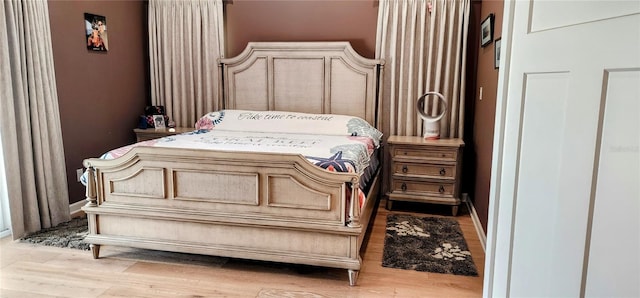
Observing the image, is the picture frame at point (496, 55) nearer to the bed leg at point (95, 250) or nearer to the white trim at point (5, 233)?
the bed leg at point (95, 250)

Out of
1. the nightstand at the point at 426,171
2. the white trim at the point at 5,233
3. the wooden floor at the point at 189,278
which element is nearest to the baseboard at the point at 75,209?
the white trim at the point at 5,233

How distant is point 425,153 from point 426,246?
994 mm

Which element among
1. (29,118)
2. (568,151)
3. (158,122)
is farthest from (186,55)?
(568,151)

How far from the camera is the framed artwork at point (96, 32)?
379 cm

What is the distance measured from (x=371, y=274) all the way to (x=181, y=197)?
4.21ft

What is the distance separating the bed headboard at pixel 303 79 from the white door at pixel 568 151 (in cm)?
293

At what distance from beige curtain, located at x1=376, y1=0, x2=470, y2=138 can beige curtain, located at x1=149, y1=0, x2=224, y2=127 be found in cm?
179

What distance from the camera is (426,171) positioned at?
3730 millimetres

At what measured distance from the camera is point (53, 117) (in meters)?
3.33

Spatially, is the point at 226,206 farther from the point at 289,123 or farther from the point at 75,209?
the point at 75,209

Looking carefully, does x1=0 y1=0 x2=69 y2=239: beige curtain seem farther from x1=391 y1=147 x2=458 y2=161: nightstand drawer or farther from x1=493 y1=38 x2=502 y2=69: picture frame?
x1=493 y1=38 x2=502 y2=69: picture frame

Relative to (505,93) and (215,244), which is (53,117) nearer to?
(215,244)

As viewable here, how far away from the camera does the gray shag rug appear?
300cm

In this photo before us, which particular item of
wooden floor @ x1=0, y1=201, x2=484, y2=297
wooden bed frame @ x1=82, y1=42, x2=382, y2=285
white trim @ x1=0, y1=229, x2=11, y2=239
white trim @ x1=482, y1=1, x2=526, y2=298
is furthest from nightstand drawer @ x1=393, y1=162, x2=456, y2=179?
white trim @ x1=0, y1=229, x2=11, y2=239
